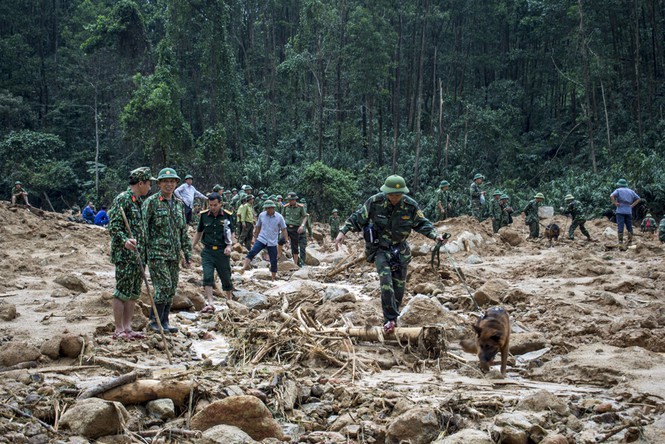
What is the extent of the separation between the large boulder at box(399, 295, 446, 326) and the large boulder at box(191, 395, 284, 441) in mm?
3052

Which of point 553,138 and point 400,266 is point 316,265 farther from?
point 553,138

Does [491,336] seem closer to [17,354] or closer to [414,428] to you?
[414,428]

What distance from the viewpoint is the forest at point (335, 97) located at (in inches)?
1190

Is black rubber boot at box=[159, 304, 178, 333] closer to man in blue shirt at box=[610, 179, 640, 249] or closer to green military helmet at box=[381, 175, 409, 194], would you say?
green military helmet at box=[381, 175, 409, 194]

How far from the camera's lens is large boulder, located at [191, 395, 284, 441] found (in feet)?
12.4

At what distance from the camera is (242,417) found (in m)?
3.78

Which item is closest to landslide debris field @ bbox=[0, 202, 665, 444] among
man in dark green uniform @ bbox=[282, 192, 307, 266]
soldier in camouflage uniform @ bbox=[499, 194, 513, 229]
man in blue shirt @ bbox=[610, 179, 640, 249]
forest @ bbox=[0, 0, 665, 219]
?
Answer: man in dark green uniform @ bbox=[282, 192, 307, 266]

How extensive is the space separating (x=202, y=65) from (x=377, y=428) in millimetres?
32154

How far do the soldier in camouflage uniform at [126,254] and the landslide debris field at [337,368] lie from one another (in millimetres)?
243

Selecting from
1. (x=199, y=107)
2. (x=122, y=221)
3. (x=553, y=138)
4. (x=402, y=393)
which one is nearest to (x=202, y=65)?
(x=199, y=107)

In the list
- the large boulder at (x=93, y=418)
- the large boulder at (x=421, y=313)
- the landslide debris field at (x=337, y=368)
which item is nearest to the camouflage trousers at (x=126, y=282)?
the landslide debris field at (x=337, y=368)

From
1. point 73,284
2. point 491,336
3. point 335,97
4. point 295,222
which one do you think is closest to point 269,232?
point 295,222

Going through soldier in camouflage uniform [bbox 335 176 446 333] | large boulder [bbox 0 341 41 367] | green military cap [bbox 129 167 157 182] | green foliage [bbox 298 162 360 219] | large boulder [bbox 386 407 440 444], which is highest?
green military cap [bbox 129 167 157 182]

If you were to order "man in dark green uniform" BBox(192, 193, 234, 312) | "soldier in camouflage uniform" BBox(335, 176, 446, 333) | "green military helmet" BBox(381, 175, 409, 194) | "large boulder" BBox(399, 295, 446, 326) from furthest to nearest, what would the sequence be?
"man in dark green uniform" BBox(192, 193, 234, 312) < "large boulder" BBox(399, 295, 446, 326) < "soldier in camouflage uniform" BBox(335, 176, 446, 333) < "green military helmet" BBox(381, 175, 409, 194)
